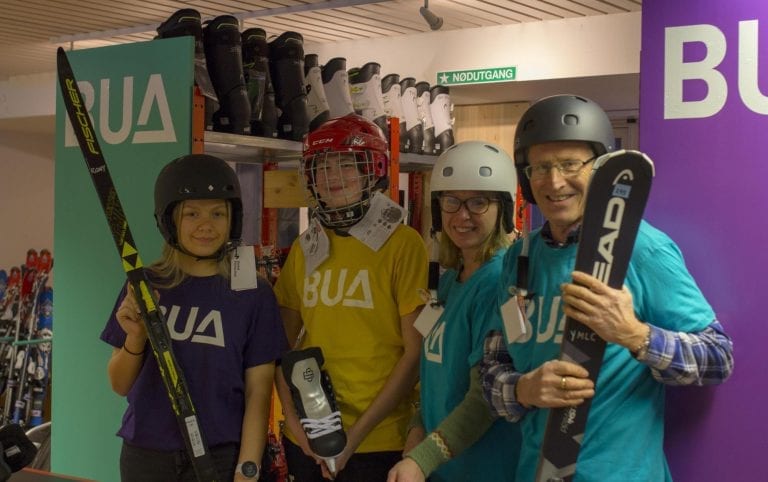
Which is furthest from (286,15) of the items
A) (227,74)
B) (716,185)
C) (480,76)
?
(716,185)

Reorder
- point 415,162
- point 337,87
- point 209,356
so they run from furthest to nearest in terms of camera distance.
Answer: point 415,162, point 337,87, point 209,356

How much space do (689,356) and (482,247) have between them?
0.78 m

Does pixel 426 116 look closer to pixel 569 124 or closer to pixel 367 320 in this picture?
pixel 367 320

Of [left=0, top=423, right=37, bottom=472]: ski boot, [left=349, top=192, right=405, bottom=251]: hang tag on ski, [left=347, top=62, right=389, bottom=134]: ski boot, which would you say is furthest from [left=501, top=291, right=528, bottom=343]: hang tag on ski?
[left=347, top=62, right=389, bottom=134]: ski boot

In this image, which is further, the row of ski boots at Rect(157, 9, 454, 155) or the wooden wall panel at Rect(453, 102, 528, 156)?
the wooden wall panel at Rect(453, 102, 528, 156)

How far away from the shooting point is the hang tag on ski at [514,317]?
6.24 feet

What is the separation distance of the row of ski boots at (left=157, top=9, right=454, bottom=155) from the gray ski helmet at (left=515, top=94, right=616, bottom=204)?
173 centimetres

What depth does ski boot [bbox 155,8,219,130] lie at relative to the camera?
3.31 meters

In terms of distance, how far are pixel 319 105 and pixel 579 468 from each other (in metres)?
2.59

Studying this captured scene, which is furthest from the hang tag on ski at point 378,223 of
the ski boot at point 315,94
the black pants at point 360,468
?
the ski boot at point 315,94

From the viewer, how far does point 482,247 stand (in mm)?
→ 2361

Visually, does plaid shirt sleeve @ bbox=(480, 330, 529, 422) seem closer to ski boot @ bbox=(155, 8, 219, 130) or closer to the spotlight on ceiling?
ski boot @ bbox=(155, 8, 219, 130)

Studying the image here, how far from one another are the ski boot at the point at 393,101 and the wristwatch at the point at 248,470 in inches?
109

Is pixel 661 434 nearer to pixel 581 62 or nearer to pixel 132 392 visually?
pixel 132 392
